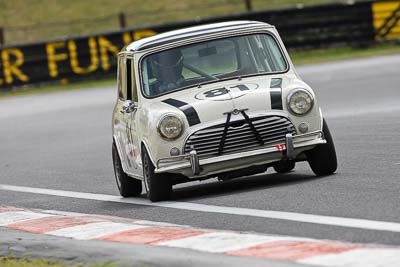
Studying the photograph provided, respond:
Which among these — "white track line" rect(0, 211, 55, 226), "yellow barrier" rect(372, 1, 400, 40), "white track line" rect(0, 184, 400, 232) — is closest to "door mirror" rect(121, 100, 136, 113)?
"white track line" rect(0, 184, 400, 232)

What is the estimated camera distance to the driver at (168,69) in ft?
37.4

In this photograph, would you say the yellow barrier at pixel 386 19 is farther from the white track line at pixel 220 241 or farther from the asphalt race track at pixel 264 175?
the white track line at pixel 220 241

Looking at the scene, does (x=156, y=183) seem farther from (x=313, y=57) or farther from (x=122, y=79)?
(x=313, y=57)

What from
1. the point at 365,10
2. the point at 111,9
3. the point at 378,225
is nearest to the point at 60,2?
the point at 111,9

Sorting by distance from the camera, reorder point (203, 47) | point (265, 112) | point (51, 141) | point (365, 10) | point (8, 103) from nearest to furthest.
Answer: point (265, 112) < point (203, 47) < point (51, 141) < point (8, 103) < point (365, 10)

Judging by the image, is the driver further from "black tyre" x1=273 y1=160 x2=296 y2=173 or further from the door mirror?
"black tyre" x1=273 y1=160 x2=296 y2=173

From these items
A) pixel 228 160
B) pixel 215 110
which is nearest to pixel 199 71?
pixel 215 110

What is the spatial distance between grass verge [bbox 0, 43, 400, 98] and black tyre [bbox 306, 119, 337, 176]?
21201mm

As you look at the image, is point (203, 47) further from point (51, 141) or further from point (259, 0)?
point (259, 0)

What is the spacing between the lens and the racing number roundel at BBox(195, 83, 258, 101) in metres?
10.7

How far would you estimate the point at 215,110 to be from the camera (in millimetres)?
10578

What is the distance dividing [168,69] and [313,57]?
22592mm

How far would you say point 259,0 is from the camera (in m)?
45.8

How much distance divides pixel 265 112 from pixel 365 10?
75.8ft
